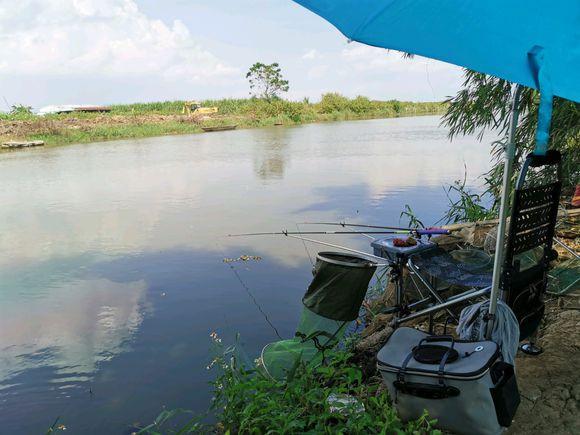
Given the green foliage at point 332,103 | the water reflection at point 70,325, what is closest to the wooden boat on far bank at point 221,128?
the green foliage at point 332,103

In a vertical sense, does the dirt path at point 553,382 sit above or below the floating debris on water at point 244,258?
above

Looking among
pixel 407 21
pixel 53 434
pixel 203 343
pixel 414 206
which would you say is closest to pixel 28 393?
pixel 53 434

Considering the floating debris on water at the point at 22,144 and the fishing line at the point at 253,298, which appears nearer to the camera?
the fishing line at the point at 253,298

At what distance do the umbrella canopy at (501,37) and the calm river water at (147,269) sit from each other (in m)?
2.52

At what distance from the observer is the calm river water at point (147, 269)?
3328 millimetres

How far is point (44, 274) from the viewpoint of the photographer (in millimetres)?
5406

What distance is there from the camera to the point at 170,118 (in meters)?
32.2

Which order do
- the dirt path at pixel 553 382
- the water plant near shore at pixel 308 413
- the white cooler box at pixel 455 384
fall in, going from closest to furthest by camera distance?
the white cooler box at pixel 455 384
the water plant near shore at pixel 308 413
the dirt path at pixel 553 382

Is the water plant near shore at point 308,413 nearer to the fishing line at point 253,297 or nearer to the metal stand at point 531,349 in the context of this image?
the metal stand at point 531,349

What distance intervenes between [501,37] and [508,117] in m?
4.59

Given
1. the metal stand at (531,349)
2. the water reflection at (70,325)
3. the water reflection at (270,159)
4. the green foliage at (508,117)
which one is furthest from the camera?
the water reflection at (270,159)

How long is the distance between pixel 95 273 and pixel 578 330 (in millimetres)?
4619

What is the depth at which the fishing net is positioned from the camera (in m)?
2.76

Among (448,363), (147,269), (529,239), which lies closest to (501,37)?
(529,239)
